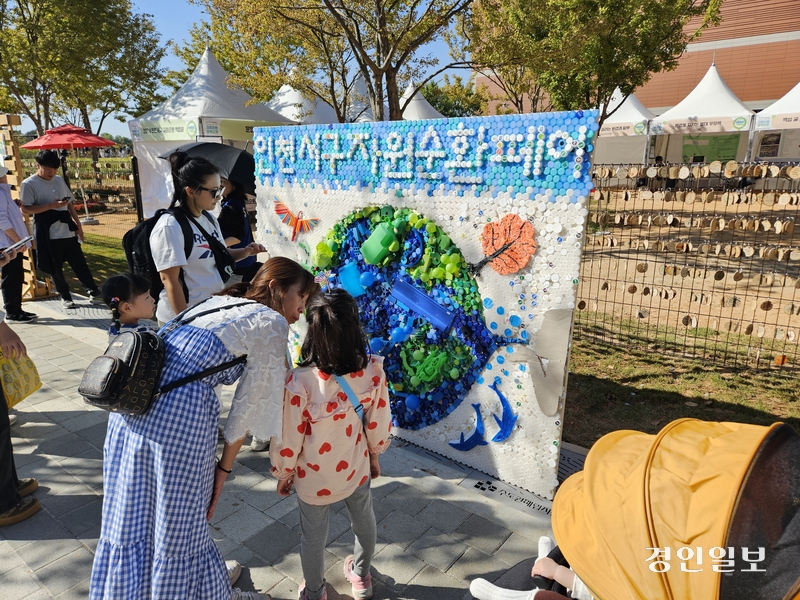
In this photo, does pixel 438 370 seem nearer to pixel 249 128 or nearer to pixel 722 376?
pixel 722 376

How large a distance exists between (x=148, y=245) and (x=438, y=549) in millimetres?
2385

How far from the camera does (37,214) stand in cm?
663

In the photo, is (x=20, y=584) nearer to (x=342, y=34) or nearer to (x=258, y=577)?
(x=258, y=577)

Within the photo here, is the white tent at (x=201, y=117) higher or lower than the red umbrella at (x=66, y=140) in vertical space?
higher

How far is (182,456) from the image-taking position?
1729 millimetres

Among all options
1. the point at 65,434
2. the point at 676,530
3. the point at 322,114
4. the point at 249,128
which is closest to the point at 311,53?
the point at 249,128

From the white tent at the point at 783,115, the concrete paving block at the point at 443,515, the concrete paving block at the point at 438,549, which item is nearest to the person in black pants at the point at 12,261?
the concrete paving block at the point at 443,515

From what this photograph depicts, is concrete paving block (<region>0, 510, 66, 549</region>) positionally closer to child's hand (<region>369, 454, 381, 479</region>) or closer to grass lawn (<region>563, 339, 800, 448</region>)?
child's hand (<region>369, 454, 381, 479</region>)

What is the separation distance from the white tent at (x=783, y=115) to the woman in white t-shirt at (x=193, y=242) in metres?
17.0

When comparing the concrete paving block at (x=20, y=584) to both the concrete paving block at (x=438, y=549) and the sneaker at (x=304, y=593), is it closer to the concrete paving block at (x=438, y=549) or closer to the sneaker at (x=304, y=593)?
the sneaker at (x=304, y=593)

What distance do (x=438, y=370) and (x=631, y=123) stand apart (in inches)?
709

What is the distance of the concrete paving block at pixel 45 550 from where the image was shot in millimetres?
2691

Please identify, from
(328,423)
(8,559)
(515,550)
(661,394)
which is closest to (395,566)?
(515,550)

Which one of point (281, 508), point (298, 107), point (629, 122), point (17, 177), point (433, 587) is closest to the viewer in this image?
point (433, 587)
